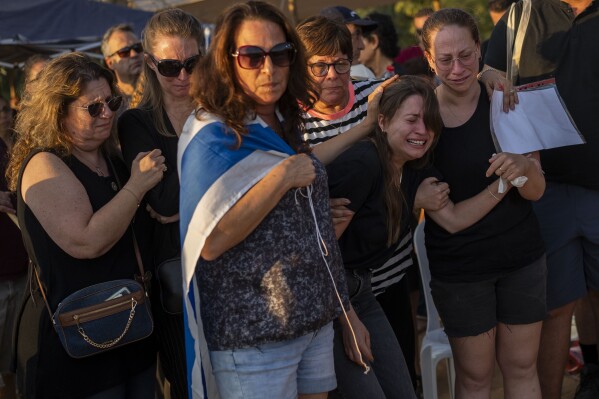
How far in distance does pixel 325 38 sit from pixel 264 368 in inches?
63.3

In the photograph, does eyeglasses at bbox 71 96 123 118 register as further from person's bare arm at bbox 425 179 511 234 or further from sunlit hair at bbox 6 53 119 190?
person's bare arm at bbox 425 179 511 234

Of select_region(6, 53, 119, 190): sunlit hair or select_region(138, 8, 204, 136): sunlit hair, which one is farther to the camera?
select_region(138, 8, 204, 136): sunlit hair

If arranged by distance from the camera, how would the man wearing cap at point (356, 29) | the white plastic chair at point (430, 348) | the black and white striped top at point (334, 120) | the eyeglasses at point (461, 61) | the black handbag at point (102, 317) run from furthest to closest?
1. the man wearing cap at point (356, 29)
2. the white plastic chair at point (430, 348)
3. the black and white striped top at point (334, 120)
4. the eyeglasses at point (461, 61)
5. the black handbag at point (102, 317)

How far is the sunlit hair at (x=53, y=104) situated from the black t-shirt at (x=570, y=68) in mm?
2096

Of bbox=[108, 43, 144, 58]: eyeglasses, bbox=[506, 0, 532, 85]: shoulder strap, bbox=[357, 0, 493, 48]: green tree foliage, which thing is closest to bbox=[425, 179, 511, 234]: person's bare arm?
bbox=[506, 0, 532, 85]: shoulder strap

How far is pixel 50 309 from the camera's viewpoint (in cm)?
281

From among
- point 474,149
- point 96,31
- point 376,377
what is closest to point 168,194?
point 376,377

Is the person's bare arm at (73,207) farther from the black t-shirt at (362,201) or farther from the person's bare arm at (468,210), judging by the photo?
the person's bare arm at (468,210)

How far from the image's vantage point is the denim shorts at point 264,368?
242cm

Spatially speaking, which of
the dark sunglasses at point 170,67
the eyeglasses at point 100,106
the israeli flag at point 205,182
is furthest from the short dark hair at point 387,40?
the israeli flag at point 205,182

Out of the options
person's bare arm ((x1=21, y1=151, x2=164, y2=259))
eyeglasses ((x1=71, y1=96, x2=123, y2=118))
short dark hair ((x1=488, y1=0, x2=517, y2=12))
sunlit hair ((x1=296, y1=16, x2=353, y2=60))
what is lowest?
person's bare arm ((x1=21, y1=151, x2=164, y2=259))

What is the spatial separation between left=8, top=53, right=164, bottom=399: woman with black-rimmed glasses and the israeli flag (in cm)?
52

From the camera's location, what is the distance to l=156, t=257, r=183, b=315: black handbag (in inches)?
118

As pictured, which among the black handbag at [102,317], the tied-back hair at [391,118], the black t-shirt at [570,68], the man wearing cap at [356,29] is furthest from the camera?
the man wearing cap at [356,29]
